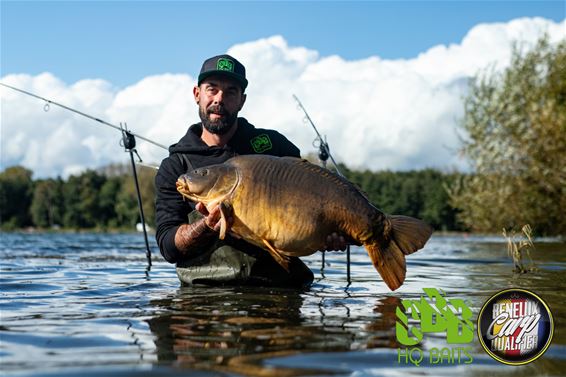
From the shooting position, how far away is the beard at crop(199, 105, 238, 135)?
21.5 feet

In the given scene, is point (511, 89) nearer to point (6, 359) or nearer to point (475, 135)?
point (475, 135)

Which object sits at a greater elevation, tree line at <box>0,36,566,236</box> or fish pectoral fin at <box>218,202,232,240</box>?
tree line at <box>0,36,566,236</box>

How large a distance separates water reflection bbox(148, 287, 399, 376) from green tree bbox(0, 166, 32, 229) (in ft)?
334

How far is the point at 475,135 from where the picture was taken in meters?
26.8

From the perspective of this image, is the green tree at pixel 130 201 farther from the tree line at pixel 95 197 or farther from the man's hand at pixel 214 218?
the man's hand at pixel 214 218

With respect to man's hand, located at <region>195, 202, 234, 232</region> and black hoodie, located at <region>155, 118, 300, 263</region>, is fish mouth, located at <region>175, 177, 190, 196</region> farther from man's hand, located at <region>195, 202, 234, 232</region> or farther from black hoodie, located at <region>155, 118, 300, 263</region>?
black hoodie, located at <region>155, 118, 300, 263</region>

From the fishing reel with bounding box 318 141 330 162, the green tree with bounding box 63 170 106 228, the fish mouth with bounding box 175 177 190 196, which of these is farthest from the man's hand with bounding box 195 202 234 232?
the green tree with bounding box 63 170 106 228

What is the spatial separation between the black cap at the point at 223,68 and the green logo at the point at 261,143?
0.54 m

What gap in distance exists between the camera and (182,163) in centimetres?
660

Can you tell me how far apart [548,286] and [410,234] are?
2.73 metres

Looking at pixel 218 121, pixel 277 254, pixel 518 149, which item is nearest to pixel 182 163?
pixel 218 121

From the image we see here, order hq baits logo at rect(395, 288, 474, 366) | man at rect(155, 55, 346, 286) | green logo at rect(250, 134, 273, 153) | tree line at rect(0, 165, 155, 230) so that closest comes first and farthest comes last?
hq baits logo at rect(395, 288, 474, 366)
man at rect(155, 55, 346, 286)
green logo at rect(250, 134, 273, 153)
tree line at rect(0, 165, 155, 230)

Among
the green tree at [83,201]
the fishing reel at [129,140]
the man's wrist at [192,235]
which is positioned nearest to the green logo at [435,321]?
the man's wrist at [192,235]

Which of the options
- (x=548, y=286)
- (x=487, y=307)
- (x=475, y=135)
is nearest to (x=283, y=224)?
(x=487, y=307)
